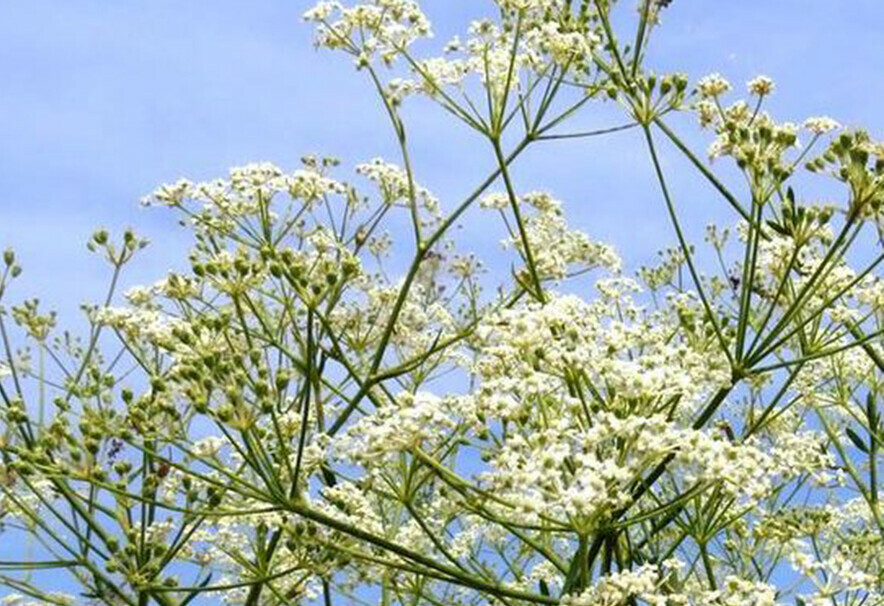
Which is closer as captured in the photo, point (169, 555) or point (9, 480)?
point (169, 555)

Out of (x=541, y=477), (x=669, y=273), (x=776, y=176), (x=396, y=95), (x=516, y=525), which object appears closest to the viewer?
(x=541, y=477)

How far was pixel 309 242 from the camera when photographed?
380 inches

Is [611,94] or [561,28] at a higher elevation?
[561,28]

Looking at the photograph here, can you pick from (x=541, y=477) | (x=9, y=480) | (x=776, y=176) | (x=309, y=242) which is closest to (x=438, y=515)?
(x=309, y=242)

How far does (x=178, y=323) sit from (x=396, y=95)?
2.18 m

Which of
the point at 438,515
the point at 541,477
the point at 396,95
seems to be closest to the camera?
the point at 541,477

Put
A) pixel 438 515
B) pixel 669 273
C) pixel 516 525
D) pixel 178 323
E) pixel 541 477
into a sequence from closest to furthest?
pixel 541 477 < pixel 516 525 < pixel 178 323 < pixel 438 515 < pixel 669 273

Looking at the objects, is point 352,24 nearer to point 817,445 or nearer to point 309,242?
point 309,242

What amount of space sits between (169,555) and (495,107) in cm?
338

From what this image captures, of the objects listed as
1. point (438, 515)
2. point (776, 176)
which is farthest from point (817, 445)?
point (438, 515)

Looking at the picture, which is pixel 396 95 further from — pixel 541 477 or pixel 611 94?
pixel 541 477

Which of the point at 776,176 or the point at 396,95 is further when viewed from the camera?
the point at 396,95

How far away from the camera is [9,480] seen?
9117 millimetres

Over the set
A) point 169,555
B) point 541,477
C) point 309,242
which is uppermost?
point 309,242
